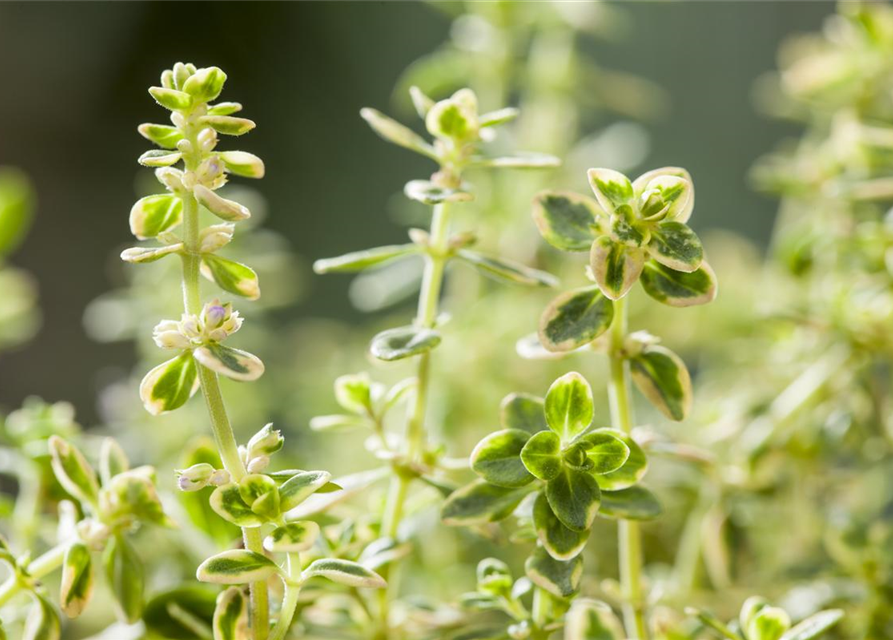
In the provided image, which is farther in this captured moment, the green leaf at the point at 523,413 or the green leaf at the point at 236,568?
the green leaf at the point at 523,413

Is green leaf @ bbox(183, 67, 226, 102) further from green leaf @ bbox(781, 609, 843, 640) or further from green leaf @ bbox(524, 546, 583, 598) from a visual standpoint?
green leaf @ bbox(781, 609, 843, 640)

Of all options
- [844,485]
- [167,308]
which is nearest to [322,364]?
[167,308]

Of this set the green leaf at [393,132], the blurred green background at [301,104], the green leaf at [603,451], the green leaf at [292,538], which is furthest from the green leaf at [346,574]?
the blurred green background at [301,104]

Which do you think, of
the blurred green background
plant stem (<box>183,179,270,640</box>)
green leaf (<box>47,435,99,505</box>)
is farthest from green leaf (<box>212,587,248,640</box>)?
the blurred green background

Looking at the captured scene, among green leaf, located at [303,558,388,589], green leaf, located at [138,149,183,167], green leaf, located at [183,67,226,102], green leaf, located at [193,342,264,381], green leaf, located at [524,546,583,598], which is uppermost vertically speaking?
green leaf, located at [183,67,226,102]

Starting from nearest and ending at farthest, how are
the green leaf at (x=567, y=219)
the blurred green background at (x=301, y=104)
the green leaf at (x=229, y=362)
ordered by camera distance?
the green leaf at (x=229, y=362) → the green leaf at (x=567, y=219) → the blurred green background at (x=301, y=104)

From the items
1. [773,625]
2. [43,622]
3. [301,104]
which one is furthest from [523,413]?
[301,104]

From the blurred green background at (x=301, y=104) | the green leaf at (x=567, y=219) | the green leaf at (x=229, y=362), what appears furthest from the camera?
the blurred green background at (x=301, y=104)

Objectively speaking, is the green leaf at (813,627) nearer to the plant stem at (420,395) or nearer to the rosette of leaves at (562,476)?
the rosette of leaves at (562,476)
